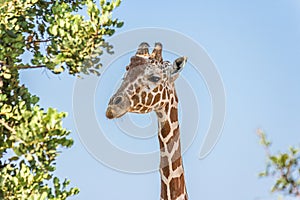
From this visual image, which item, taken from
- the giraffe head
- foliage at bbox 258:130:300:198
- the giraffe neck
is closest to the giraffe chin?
the giraffe head

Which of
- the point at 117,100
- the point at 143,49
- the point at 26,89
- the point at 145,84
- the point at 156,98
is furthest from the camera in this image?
the point at 143,49

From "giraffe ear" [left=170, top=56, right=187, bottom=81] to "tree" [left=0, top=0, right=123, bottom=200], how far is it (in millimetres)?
1415

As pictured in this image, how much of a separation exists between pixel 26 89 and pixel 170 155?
1849 mm

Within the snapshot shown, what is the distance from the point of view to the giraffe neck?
14.1 feet

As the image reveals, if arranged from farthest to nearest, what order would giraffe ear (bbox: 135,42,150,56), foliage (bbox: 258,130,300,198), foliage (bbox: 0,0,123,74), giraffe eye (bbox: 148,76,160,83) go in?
giraffe ear (bbox: 135,42,150,56) < giraffe eye (bbox: 148,76,160,83) < foliage (bbox: 0,0,123,74) < foliage (bbox: 258,130,300,198)

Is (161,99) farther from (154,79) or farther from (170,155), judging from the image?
(170,155)

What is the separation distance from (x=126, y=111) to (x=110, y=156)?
40 centimetres

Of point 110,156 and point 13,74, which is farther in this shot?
point 110,156

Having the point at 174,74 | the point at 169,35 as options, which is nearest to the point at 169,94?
the point at 174,74

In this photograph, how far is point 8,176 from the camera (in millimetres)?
2592

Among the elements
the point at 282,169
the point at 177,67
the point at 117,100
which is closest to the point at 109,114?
the point at 117,100

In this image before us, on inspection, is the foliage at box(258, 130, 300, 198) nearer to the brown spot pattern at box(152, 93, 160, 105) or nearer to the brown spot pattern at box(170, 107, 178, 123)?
the brown spot pattern at box(152, 93, 160, 105)

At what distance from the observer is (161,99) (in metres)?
4.34

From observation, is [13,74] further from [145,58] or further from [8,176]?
[145,58]
